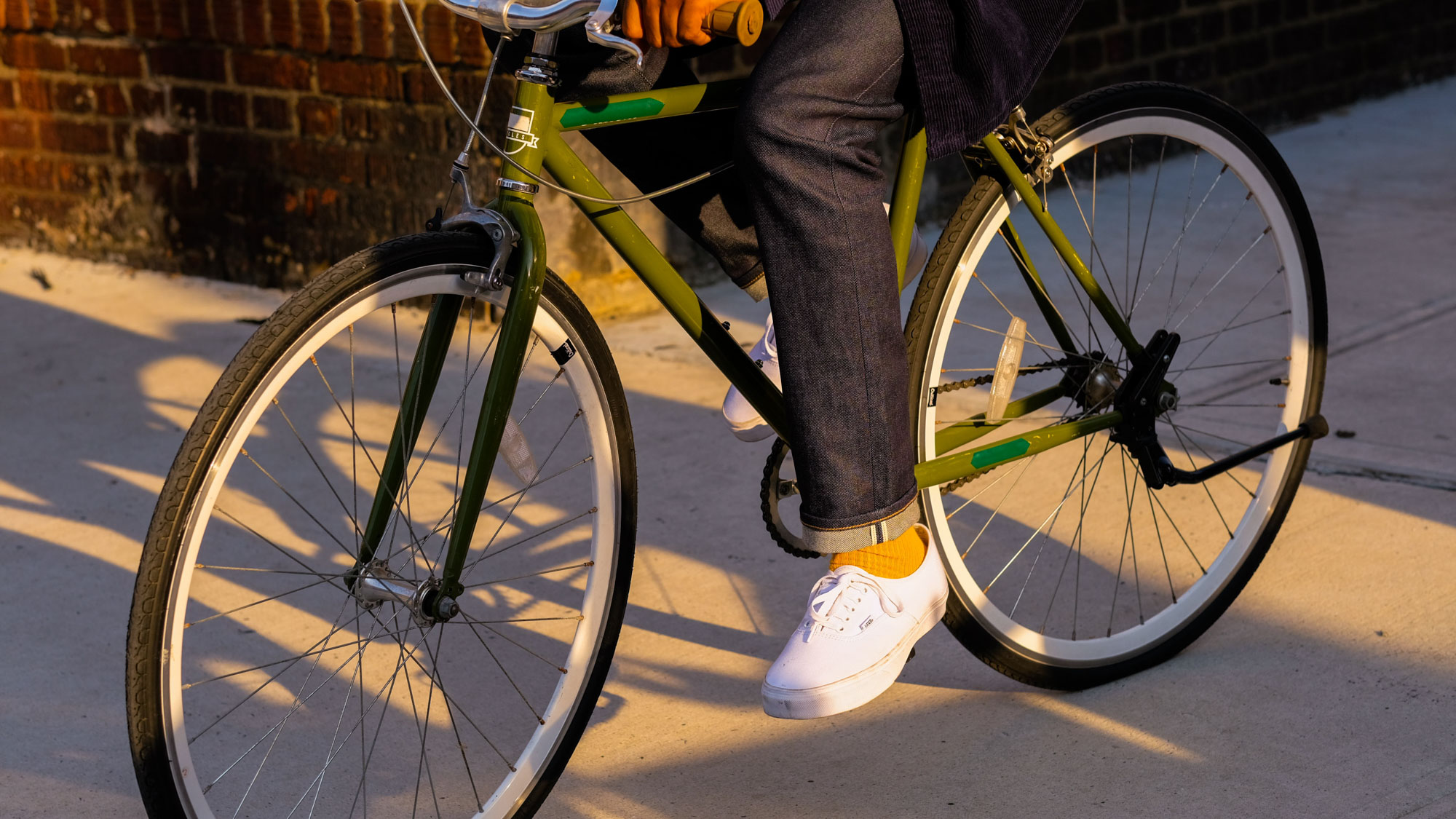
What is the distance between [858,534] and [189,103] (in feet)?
11.3

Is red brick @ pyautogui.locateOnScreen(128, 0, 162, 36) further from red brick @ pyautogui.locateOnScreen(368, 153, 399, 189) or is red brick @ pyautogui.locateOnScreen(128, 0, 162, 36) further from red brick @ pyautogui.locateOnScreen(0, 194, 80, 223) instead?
red brick @ pyautogui.locateOnScreen(368, 153, 399, 189)

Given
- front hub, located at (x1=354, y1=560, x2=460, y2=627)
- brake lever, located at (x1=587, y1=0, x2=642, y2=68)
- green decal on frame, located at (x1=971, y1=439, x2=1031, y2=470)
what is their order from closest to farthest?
brake lever, located at (x1=587, y1=0, x2=642, y2=68), front hub, located at (x1=354, y1=560, x2=460, y2=627), green decal on frame, located at (x1=971, y1=439, x2=1031, y2=470)

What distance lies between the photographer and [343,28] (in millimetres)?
4254

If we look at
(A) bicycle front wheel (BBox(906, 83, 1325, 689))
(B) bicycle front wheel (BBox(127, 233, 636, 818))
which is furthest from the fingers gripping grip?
(A) bicycle front wheel (BBox(906, 83, 1325, 689))

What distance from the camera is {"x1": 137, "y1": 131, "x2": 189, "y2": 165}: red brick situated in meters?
4.71

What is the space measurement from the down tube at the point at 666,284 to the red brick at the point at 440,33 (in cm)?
224

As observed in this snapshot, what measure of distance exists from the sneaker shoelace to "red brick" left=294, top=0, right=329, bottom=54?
2922 mm

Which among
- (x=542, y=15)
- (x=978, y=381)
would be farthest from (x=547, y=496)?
(x=542, y=15)

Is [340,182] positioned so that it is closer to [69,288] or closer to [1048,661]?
[69,288]

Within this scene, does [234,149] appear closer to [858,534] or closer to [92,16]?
[92,16]

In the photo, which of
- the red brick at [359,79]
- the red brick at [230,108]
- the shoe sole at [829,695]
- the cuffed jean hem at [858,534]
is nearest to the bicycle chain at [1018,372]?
the cuffed jean hem at [858,534]

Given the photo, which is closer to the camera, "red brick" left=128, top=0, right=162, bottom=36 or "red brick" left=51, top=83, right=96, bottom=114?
"red brick" left=128, top=0, right=162, bottom=36

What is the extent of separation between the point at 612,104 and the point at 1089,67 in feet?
13.5

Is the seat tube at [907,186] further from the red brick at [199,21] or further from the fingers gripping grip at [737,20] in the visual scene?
the red brick at [199,21]
